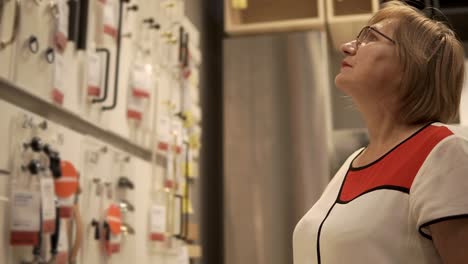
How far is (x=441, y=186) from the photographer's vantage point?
0.78 m

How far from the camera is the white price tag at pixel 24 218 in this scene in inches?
49.5

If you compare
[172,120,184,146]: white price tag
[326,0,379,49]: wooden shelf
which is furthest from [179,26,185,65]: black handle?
[326,0,379,49]: wooden shelf

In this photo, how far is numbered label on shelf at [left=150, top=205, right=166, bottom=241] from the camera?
6.73 feet

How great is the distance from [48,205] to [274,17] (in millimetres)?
2118

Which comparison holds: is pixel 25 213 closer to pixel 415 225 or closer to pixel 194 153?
pixel 415 225

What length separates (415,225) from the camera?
0.82 m

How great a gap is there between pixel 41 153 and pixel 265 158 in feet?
4.85

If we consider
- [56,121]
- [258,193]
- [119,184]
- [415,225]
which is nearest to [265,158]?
[258,193]

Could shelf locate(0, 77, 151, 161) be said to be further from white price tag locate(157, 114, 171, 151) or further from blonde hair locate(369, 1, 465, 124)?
blonde hair locate(369, 1, 465, 124)

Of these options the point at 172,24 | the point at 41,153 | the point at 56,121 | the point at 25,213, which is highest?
the point at 172,24

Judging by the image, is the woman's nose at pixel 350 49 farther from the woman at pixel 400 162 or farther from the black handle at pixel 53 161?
the black handle at pixel 53 161

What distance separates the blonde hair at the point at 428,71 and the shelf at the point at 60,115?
0.88 m

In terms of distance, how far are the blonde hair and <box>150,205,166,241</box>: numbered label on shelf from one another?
128 centimetres

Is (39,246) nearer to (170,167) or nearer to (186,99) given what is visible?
(170,167)
